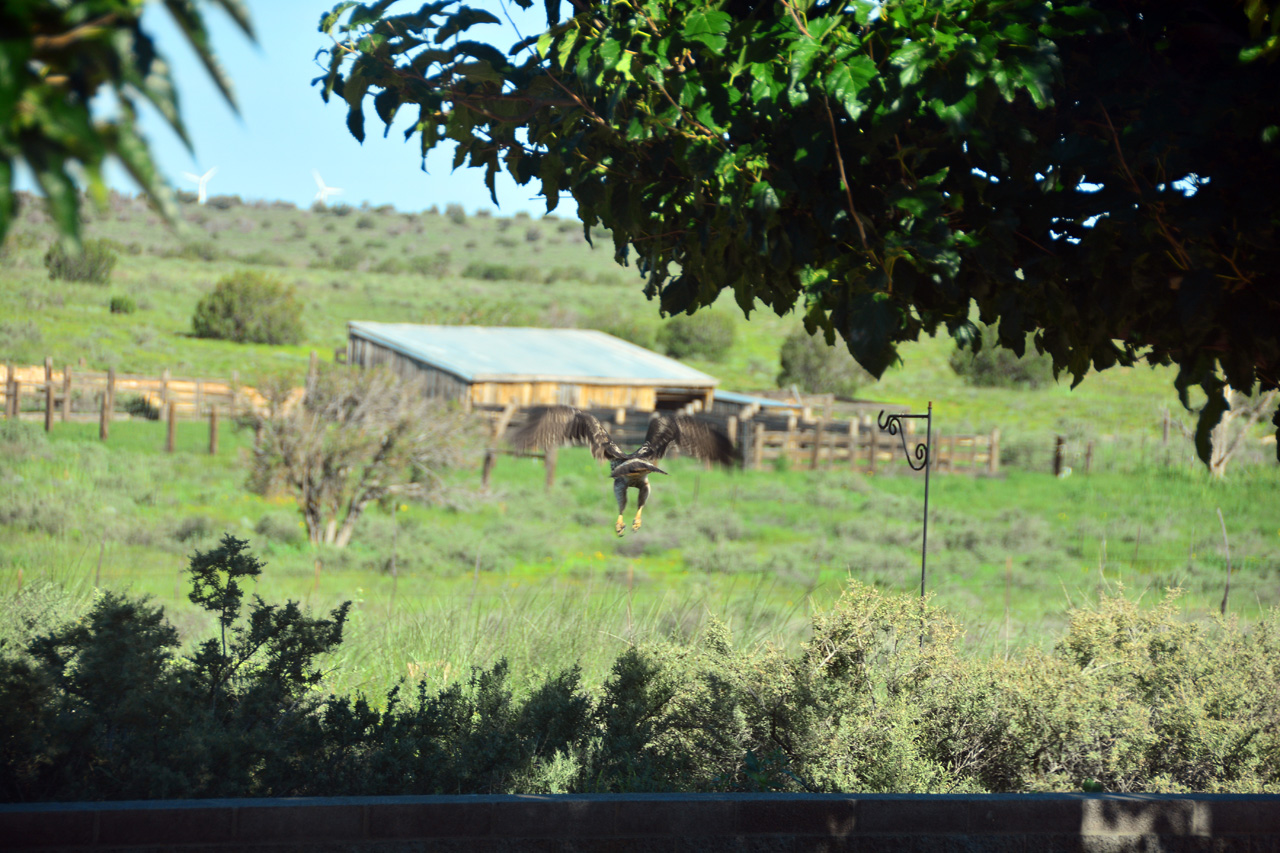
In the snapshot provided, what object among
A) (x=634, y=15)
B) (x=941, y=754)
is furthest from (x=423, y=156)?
(x=941, y=754)

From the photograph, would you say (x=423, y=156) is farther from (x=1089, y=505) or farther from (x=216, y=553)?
(x=1089, y=505)

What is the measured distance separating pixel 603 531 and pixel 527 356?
11.3 metres

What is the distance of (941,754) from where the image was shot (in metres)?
5.13

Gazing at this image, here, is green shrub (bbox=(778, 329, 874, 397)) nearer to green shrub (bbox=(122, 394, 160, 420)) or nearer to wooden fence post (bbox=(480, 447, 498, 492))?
wooden fence post (bbox=(480, 447, 498, 492))

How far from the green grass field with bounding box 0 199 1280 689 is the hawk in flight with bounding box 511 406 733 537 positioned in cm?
207

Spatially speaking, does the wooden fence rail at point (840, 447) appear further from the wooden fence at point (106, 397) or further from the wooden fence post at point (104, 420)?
the wooden fence post at point (104, 420)

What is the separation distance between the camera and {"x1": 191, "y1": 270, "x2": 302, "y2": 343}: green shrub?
4222 centimetres

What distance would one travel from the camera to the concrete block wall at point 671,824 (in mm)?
3525

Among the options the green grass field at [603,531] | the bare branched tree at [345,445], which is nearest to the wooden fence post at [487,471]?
the green grass field at [603,531]

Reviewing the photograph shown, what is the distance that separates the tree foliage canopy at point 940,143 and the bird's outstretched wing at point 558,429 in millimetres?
783

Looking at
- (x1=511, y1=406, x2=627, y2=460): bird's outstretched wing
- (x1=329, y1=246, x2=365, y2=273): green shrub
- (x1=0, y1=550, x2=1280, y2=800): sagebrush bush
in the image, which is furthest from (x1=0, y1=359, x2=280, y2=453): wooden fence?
(x1=329, y1=246, x2=365, y2=273): green shrub

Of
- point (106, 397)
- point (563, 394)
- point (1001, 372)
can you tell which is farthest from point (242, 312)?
point (1001, 372)

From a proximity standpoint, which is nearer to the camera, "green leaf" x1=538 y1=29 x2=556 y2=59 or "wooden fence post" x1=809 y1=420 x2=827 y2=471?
"green leaf" x1=538 y1=29 x2=556 y2=59

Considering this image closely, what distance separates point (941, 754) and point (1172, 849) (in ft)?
4.06
